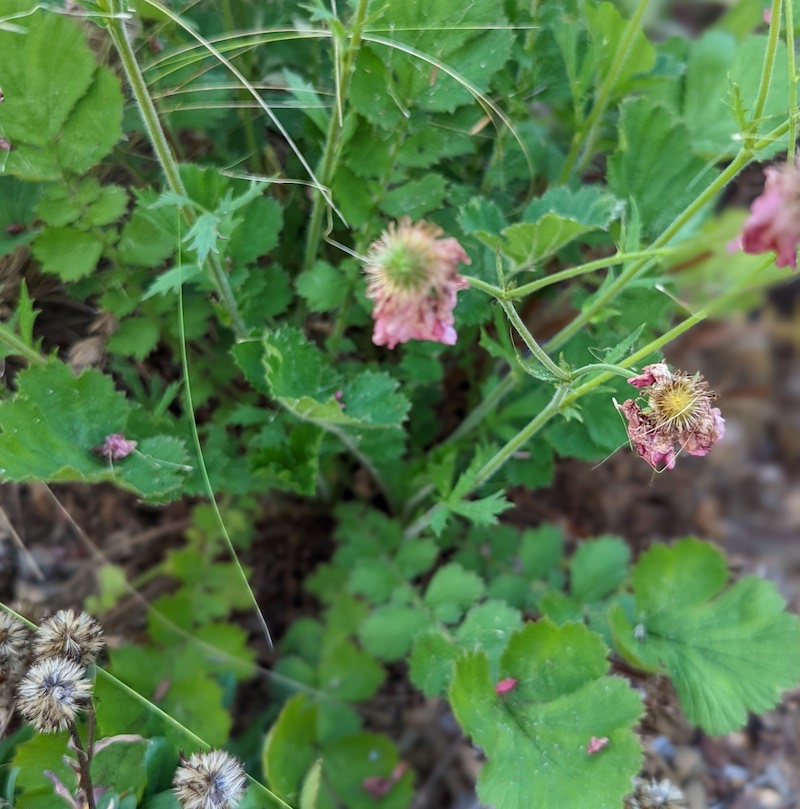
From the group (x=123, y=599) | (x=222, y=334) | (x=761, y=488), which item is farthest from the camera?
(x=761, y=488)

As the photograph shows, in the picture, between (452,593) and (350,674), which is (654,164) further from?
(350,674)

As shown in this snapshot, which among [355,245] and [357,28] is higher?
[357,28]

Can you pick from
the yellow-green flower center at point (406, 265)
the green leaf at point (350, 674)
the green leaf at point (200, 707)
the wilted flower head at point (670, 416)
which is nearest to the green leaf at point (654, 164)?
the wilted flower head at point (670, 416)

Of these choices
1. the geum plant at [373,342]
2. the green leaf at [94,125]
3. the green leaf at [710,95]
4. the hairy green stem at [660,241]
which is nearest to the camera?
the hairy green stem at [660,241]

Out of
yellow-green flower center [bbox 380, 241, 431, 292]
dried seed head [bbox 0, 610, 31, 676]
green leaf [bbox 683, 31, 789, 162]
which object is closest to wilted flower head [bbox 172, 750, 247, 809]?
dried seed head [bbox 0, 610, 31, 676]

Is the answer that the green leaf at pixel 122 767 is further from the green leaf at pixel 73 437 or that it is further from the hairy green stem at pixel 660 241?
the hairy green stem at pixel 660 241

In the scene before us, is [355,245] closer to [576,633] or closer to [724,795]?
[576,633]

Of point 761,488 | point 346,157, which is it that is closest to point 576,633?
point 346,157
